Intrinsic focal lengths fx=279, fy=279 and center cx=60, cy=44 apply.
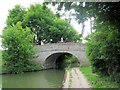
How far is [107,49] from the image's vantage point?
440 inches

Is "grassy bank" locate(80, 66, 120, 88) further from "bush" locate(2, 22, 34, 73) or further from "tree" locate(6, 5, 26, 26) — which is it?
"tree" locate(6, 5, 26, 26)

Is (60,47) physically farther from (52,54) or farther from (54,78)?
(54,78)

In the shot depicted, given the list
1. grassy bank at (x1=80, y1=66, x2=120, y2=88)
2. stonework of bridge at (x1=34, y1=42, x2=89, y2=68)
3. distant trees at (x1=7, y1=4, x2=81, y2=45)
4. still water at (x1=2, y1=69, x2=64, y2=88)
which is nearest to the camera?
grassy bank at (x1=80, y1=66, x2=120, y2=88)

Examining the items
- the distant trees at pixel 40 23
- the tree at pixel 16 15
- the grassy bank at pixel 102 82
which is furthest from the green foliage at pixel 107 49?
the tree at pixel 16 15

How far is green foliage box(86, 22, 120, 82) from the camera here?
9.60 meters

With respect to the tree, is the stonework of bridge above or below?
below

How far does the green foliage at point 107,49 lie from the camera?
960cm

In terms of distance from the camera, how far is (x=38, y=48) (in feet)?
94.9

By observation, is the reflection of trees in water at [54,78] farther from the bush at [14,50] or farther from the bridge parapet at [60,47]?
the bridge parapet at [60,47]

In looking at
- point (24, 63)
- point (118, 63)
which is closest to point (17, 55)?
point (24, 63)

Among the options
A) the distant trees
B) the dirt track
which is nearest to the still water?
the dirt track

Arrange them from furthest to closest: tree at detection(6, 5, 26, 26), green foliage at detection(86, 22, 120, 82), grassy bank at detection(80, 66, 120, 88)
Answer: tree at detection(6, 5, 26, 26) < grassy bank at detection(80, 66, 120, 88) < green foliage at detection(86, 22, 120, 82)

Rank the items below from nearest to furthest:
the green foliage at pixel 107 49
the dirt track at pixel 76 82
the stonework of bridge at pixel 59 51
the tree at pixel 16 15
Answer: the green foliage at pixel 107 49 < the dirt track at pixel 76 82 < the stonework of bridge at pixel 59 51 < the tree at pixel 16 15

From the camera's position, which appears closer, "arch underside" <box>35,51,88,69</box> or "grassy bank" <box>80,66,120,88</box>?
"grassy bank" <box>80,66,120,88</box>
